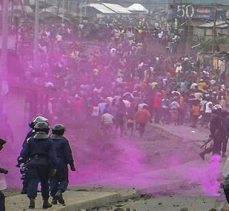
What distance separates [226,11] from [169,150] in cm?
3742

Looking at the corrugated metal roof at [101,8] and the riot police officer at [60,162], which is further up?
the corrugated metal roof at [101,8]

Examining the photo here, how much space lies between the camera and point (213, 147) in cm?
2342

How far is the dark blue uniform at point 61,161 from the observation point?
43.7ft

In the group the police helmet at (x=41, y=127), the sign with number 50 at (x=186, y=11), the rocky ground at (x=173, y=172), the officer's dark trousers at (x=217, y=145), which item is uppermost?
the sign with number 50 at (x=186, y=11)

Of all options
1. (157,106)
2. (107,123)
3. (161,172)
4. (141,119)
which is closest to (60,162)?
(161,172)

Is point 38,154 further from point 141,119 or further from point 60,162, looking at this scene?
point 141,119

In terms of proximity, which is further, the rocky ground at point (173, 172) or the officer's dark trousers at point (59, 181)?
the rocky ground at point (173, 172)

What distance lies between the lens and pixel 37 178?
42.0 feet

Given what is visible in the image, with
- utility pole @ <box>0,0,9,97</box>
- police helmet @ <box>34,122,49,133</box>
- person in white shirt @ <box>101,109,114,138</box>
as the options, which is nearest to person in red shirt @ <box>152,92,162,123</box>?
person in white shirt @ <box>101,109,114,138</box>

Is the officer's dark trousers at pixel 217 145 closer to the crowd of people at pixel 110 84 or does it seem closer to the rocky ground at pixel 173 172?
the crowd of people at pixel 110 84

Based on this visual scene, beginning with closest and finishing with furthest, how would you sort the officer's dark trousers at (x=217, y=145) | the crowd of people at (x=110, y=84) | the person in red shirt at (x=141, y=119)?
the officer's dark trousers at (x=217, y=145) < the crowd of people at (x=110, y=84) < the person in red shirt at (x=141, y=119)

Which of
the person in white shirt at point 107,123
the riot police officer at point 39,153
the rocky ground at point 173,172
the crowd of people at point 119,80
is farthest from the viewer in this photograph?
the crowd of people at point 119,80

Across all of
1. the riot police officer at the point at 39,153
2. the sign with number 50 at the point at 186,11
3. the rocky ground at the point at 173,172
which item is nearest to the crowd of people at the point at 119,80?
the rocky ground at the point at 173,172

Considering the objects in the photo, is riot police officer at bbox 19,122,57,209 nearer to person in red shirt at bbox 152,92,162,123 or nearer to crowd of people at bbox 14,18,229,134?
crowd of people at bbox 14,18,229,134
